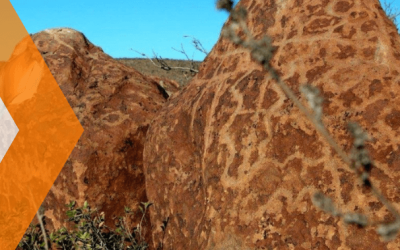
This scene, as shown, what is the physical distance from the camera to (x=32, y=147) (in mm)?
4238

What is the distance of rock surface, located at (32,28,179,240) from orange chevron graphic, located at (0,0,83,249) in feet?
0.30

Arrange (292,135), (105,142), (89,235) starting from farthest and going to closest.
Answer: (105,142) < (89,235) < (292,135)

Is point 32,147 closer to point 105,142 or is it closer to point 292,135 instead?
point 105,142

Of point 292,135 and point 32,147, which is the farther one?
point 32,147

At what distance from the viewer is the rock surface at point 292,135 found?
2346 millimetres

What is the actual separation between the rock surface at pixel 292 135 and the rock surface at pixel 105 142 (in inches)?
34.1

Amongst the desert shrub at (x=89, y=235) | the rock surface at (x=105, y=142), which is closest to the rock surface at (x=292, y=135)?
the desert shrub at (x=89, y=235)

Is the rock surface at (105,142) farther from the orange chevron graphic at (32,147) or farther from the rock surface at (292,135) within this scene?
the rock surface at (292,135)

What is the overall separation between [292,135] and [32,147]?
8.33ft

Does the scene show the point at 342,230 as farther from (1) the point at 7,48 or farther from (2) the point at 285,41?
(1) the point at 7,48

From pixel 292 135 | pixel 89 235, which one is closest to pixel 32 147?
pixel 89 235

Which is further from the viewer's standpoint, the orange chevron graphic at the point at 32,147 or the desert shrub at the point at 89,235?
the orange chevron graphic at the point at 32,147

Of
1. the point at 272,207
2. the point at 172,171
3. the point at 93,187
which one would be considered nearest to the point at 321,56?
the point at 272,207

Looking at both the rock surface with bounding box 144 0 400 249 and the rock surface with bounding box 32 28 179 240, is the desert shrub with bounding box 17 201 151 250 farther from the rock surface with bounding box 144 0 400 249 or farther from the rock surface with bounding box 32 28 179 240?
the rock surface with bounding box 144 0 400 249
